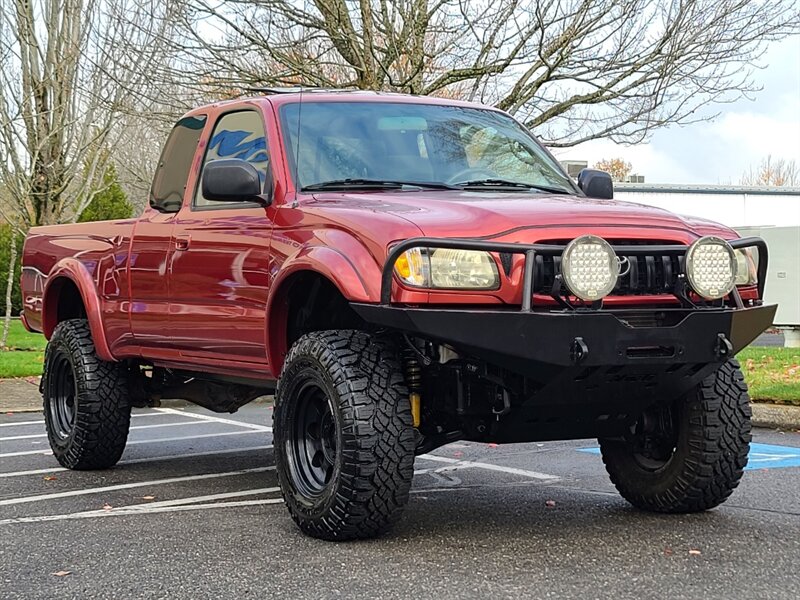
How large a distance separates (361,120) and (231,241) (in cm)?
92

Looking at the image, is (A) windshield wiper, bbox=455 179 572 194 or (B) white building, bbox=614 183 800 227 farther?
(B) white building, bbox=614 183 800 227

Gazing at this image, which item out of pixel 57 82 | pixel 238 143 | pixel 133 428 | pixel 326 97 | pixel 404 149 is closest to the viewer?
pixel 404 149

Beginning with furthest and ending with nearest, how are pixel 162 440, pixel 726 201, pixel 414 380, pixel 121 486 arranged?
pixel 726 201 < pixel 162 440 < pixel 121 486 < pixel 414 380

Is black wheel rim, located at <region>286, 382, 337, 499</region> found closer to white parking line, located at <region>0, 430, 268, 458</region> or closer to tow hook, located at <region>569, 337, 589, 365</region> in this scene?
tow hook, located at <region>569, 337, 589, 365</region>

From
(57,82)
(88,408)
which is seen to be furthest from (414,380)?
(57,82)

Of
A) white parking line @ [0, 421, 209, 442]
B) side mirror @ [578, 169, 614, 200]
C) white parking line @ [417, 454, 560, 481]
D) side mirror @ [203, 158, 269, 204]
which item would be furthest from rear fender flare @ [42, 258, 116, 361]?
side mirror @ [578, 169, 614, 200]

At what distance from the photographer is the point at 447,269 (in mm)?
4848

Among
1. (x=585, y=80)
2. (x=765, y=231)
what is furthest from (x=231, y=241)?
(x=765, y=231)

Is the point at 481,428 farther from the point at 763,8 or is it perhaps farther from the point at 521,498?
the point at 763,8

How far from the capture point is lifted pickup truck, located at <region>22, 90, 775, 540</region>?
4844mm

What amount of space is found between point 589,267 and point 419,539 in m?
1.41

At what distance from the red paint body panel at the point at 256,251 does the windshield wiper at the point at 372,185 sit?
0.11 meters

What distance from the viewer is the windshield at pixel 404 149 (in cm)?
607

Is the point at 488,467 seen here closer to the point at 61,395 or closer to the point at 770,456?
the point at 770,456
